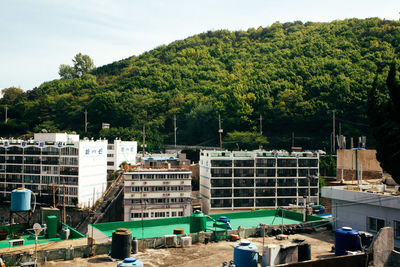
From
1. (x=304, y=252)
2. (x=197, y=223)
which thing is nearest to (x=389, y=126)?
(x=304, y=252)

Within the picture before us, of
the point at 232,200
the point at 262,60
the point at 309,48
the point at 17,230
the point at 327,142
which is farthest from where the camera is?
the point at 262,60

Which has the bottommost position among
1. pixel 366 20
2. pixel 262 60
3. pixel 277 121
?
pixel 277 121

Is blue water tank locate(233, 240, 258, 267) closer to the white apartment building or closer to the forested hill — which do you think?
the white apartment building

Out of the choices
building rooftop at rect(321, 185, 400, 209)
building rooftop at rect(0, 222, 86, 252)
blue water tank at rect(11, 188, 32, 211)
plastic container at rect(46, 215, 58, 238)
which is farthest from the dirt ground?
blue water tank at rect(11, 188, 32, 211)

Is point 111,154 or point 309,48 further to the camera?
point 309,48

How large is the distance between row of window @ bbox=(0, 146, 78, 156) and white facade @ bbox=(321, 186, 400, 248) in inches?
2079

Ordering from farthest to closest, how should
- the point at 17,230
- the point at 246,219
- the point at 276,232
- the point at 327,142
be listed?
the point at 327,142 < the point at 246,219 < the point at 17,230 < the point at 276,232

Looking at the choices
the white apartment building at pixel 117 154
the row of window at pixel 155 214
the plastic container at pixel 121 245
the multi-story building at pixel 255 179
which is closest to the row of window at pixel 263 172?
the multi-story building at pixel 255 179

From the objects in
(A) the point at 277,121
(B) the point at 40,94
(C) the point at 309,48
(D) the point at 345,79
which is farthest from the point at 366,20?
(B) the point at 40,94

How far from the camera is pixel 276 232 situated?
54.5 feet

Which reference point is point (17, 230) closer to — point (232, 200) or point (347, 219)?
point (347, 219)

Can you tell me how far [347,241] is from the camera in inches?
510

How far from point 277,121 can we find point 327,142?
1450 centimetres

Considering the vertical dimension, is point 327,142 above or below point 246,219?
above
